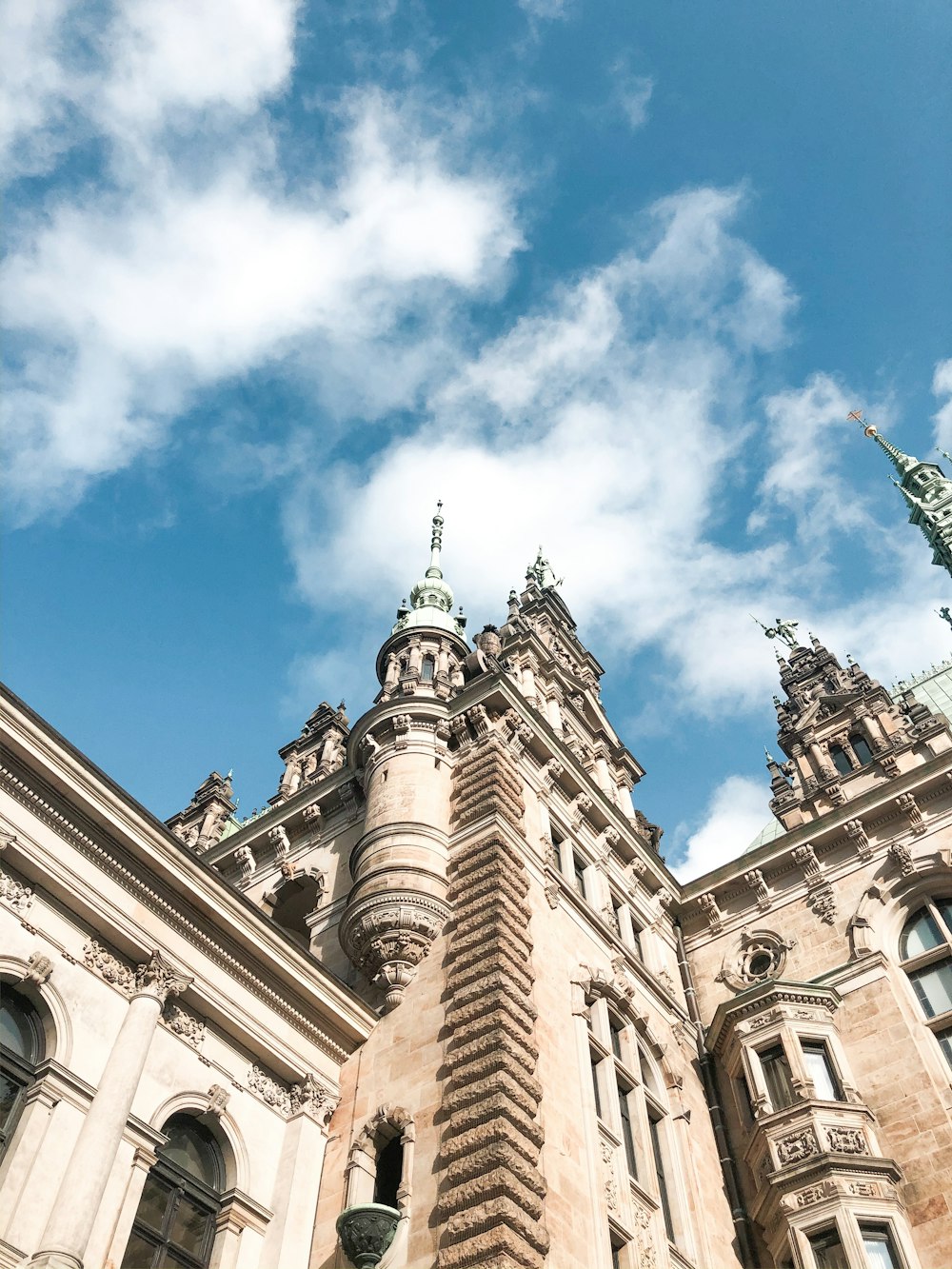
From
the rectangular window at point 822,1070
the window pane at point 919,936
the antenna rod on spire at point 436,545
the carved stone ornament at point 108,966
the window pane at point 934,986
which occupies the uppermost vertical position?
the antenna rod on spire at point 436,545

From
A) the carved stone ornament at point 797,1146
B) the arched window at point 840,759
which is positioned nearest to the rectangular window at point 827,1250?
the carved stone ornament at point 797,1146

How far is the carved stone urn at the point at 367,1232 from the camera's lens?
14.5m

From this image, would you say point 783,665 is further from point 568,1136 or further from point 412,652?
point 568,1136

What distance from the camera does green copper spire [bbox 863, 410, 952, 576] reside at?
82062 millimetres

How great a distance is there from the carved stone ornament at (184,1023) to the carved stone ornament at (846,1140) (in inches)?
541

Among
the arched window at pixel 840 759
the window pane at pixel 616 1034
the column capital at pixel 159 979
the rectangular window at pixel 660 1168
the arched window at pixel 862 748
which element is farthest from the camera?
the arched window at pixel 840 759

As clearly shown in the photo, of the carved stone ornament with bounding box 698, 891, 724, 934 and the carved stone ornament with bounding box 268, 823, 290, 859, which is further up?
the carved stone ornament with bounding box 268, 823, 290, 859

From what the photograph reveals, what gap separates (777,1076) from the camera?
25703mm

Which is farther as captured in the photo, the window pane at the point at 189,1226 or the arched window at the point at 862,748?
the arched window at the point at 862,748

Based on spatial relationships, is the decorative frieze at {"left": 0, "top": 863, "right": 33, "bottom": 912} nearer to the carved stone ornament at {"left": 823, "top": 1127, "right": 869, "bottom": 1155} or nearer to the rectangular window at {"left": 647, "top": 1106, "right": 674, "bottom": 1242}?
the rectangular window at {"left": 647, "top": 1106, "right": 674, "bottom": 1242}

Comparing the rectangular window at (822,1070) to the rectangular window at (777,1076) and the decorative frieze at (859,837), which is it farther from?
the decorative frieze at (859,837)

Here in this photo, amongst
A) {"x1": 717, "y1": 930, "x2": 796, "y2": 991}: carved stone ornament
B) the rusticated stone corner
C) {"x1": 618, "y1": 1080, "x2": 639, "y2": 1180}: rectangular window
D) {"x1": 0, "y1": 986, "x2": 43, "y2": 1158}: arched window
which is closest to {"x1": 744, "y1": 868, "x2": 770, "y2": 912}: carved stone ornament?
{"x1": 717, "y1": 930, "x2": 796, "y2": 991}: carved stone ornament

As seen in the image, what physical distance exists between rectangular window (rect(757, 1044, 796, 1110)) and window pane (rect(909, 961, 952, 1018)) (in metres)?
3.91

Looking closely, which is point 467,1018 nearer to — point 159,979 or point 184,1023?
point 184,1023
